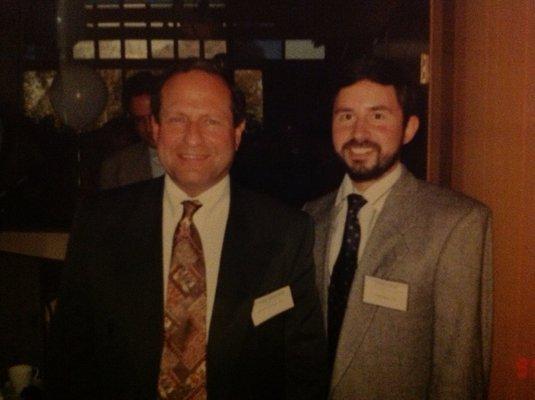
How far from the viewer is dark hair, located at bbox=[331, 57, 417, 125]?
6.13ft

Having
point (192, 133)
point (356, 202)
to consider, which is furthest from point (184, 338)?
point (356, 202)

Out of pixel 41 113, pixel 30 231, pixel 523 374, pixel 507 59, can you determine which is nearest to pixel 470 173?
pixel 507 59

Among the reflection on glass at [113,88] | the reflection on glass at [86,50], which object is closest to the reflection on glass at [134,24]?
the reflection on glass at [86,50]

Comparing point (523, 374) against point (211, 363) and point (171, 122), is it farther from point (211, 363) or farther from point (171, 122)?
point (171, 122)

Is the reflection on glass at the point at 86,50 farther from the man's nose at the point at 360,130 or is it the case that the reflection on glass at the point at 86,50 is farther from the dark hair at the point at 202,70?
the man's nose at the point at 360,130

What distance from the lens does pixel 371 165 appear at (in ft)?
6.09

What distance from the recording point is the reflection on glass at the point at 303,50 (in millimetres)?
9219

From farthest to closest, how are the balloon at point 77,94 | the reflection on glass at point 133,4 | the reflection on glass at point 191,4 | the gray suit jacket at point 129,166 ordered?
the reflection on glass at point 133,4
the reflection on glass at point 191,4
the balloon at point 77,94
the gray suit jacket at point 129,166

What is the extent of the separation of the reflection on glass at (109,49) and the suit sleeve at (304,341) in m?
8.09

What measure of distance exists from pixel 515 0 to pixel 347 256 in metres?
1.01

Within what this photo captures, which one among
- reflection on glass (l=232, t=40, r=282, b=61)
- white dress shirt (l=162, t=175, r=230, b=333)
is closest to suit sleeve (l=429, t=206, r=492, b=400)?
white dress shirt (l=162, t=175, r=230, b=333)

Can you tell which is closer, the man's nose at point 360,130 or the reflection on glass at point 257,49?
the man's nose at point 360,130

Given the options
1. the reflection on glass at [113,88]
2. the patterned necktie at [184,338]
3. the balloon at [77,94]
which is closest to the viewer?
the patterned necktie at [184,338]

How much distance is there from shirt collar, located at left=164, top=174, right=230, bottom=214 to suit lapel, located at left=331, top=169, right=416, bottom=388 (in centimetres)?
53
